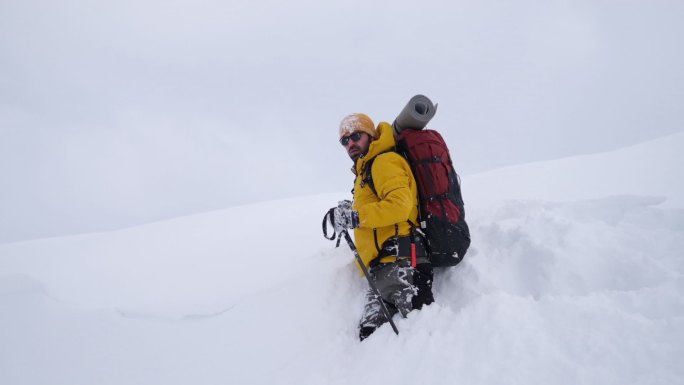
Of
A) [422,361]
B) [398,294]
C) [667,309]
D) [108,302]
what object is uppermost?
[108,302]

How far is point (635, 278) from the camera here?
109 inches

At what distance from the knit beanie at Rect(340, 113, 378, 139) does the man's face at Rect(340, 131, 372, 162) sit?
1.7 inches

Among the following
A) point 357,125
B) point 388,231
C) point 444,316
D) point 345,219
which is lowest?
point 444,316

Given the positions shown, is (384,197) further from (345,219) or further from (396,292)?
(396,292)

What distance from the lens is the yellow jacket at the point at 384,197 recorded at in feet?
10.6

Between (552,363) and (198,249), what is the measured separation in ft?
29.0

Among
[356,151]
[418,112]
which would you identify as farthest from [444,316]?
[418,112]

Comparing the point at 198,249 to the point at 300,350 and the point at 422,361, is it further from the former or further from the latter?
the point at 422,361

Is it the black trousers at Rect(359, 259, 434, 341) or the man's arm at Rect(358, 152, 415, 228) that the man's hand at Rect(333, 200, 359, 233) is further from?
the black trousers at Rect(359, 259, 434, 341)


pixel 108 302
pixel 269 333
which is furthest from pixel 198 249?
pixel 269 333

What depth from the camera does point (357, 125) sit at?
3.85 m

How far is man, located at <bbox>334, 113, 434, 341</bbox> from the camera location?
10.7 ft

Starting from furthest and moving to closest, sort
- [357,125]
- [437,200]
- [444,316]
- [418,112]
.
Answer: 1. [357,125]
2. [418,112]
3. [437,200]
4. [444,316]

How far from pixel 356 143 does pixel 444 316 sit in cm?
207
